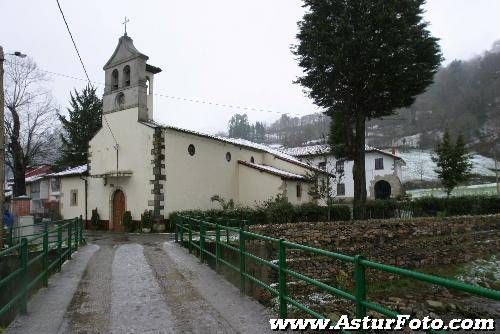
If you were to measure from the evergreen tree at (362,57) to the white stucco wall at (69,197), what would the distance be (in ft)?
52.5

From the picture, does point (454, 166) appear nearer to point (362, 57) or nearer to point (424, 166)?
point (362, 57)

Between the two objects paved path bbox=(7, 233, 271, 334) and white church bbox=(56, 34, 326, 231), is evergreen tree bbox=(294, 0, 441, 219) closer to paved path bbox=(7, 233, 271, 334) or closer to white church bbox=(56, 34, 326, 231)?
white church bbox=(56, 34, 326, 231)

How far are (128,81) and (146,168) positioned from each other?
5.83 m

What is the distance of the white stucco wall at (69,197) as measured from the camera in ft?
88.5

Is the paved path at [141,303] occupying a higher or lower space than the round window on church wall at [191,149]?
lower

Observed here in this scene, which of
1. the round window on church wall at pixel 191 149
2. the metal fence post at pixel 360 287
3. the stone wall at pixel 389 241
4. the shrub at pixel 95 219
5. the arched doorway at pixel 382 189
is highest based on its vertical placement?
the round window on church wall at pixel 191 149

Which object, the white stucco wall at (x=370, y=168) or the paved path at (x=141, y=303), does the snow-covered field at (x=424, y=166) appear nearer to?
the white stucco wall at (x=370, y=168)

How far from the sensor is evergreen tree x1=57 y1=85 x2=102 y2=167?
39.2m

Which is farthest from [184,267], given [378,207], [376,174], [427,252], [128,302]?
[376,174]

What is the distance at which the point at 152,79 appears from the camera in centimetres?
2589

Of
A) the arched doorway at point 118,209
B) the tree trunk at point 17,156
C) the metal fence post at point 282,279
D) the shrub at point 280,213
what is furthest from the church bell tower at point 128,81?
the metal fence post at point 282,279

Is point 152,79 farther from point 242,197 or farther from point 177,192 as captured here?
point 242,197

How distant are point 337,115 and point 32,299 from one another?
61.4ft

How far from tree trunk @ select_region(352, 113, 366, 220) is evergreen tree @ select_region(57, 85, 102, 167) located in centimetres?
2720
